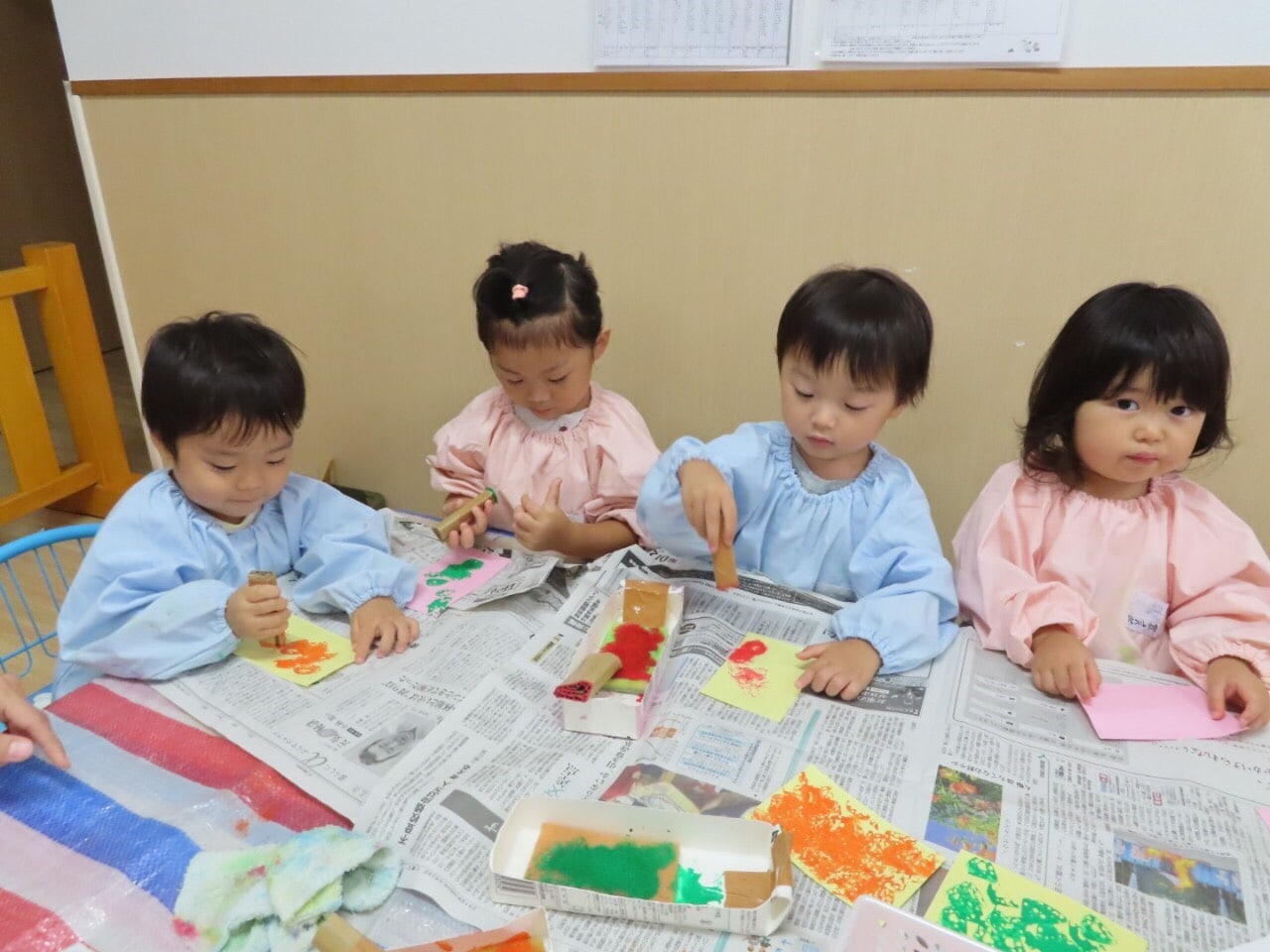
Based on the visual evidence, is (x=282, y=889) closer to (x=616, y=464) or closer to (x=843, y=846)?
(x=843, y=846)

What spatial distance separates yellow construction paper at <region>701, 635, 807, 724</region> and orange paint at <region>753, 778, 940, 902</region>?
0.11 metres

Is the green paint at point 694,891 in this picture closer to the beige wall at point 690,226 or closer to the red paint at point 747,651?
the red paint at point 747,651

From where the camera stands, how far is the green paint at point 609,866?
0.63 m

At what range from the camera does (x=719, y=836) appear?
667 millimetres

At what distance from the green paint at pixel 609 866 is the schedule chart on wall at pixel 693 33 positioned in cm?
107

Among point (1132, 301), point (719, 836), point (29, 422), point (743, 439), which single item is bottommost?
point (29, 422)

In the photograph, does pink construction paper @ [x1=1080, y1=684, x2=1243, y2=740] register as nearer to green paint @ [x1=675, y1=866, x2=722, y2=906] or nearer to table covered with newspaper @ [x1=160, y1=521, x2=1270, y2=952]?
table covered with newspaper @ [x1=160, y1=521, x2=1270, y2=952]

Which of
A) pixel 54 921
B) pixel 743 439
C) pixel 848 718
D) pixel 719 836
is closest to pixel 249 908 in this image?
pixel 54 921

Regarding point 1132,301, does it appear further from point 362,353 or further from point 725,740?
point 362,353

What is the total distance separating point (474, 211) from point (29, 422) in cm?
118

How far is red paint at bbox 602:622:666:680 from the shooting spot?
84 centimetres

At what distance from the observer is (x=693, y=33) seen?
124 centimetres

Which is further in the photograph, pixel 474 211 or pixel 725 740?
pixel 474 211

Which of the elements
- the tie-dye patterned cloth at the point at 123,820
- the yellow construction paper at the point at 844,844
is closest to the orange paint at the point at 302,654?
the tie-dye patterned cloth at the point at 123,820
